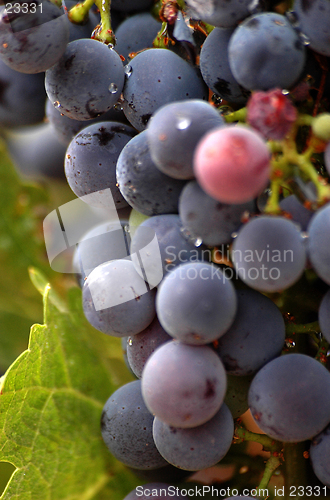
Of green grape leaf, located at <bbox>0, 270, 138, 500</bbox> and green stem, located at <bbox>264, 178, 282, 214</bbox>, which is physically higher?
green stem, located at <bbox>264, 178, 282, 214</bbox>

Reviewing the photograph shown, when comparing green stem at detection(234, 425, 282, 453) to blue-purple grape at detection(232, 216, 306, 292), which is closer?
blue-purple grape at detection(232, 216, 306, 292)

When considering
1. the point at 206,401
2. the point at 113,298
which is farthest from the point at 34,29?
the point at 206,401

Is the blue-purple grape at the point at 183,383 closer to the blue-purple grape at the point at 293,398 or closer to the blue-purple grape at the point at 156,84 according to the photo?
the blue-purple grape at the point at 293,398

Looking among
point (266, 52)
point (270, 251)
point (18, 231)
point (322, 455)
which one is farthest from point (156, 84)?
point (18, 231)

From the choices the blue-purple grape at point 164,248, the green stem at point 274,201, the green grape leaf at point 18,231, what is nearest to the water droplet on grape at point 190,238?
the blue-purple grape at point 164,248

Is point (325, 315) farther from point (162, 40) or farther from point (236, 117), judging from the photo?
point (162, 40)

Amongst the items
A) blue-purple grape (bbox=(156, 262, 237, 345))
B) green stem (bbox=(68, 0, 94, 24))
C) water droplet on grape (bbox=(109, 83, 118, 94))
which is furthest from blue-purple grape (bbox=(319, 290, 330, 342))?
green stem (bbox=(68, 0, 94, 24))

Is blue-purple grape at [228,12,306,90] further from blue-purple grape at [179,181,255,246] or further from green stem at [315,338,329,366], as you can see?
green stem at [315,338,329,366]

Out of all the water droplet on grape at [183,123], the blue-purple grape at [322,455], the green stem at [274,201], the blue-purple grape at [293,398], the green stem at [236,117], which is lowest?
the blue-purple grape at [322,455]
